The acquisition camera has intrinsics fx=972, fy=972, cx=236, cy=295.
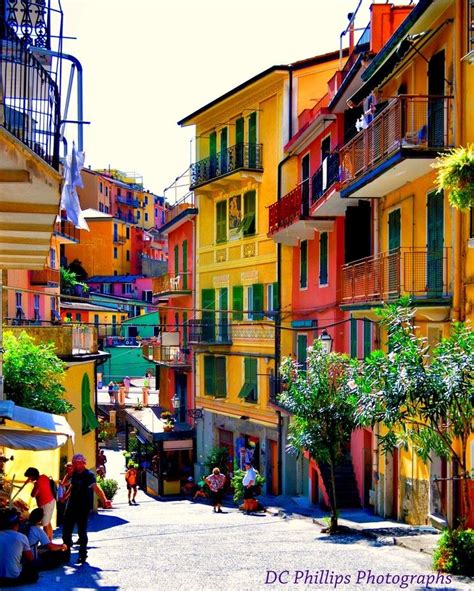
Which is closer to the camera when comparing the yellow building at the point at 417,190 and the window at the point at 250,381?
the yellow building at the point at 417,190

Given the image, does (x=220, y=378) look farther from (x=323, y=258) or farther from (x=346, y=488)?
(x=346, y=488)

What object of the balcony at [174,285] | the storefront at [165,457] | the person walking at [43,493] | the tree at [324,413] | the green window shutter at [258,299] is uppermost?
the balcony at [174,285]

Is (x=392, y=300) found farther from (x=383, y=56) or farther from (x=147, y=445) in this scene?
(x=147, y=445)

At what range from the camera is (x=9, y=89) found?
28.9ft

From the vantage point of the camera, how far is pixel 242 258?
3775 centimetres

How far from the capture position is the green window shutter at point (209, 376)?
132 ft

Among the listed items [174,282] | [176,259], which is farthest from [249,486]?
[176,259]

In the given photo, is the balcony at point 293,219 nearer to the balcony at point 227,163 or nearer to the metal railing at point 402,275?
the balcony at point 227,163

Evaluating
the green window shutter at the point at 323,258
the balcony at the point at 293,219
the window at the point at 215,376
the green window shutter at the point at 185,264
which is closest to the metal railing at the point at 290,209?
the balcony at the point at 293,219

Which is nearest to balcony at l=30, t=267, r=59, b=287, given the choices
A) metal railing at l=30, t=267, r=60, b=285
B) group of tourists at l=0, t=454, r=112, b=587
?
metal railing at l=30, t=267, r=60, b=285

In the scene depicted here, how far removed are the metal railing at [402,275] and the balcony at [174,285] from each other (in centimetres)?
2120

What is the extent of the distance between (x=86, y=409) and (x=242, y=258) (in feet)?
35.5

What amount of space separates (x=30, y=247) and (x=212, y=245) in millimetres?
27104

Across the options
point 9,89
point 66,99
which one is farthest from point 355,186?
point 9,89
